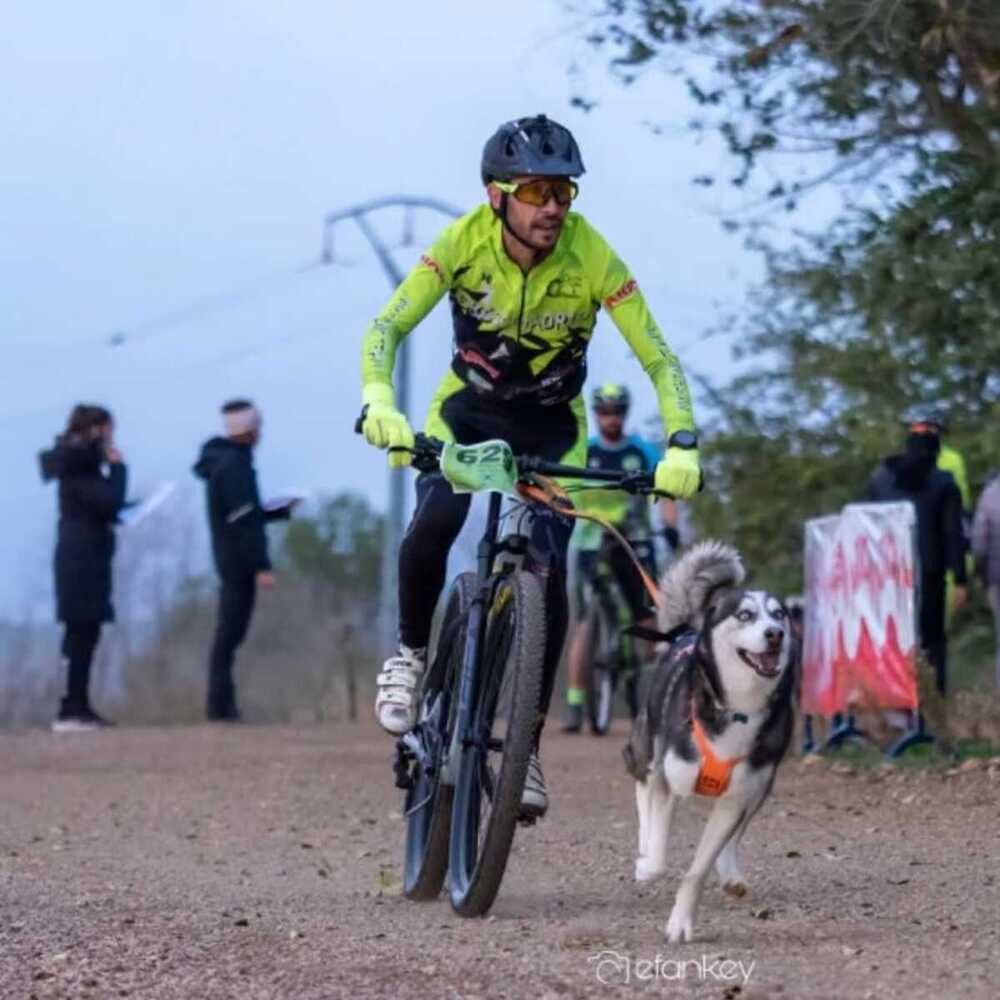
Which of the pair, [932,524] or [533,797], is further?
[932,524]

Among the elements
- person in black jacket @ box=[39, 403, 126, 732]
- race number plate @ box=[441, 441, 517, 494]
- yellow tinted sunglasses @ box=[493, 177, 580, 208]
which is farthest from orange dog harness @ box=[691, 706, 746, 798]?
person in black jacket @ box=[39, 403, 126, 732]

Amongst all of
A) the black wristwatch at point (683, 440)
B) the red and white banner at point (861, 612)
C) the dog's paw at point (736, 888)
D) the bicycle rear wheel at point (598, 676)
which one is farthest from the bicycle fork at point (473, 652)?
the bicycle rear wheel at point (598, 676)

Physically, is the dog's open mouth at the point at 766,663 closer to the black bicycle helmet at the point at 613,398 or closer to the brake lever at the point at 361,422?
the brake lever at the point at 361,422

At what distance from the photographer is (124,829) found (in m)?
11.4

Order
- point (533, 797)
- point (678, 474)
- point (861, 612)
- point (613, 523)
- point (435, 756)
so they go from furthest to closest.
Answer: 1. point (613, 523)
2. point (861, 612)
3. point (435, 756)
4. point (533, 797)
5. point (678, 474)

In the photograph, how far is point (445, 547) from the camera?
7812 millimetres

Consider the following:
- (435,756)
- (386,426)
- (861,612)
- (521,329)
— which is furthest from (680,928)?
(861,612)

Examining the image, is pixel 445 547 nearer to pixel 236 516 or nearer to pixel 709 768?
pixel 709 768

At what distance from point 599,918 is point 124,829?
436cm

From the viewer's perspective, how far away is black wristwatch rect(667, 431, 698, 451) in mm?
7309

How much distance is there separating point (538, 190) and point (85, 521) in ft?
33.5

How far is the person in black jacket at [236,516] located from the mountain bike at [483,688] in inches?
389

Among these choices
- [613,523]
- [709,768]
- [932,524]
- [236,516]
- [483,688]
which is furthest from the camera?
[236,516]

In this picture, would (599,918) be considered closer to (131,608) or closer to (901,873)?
(901,873)
